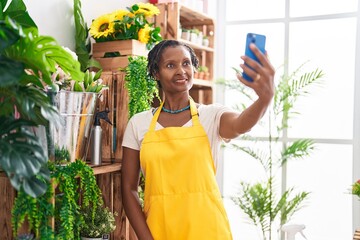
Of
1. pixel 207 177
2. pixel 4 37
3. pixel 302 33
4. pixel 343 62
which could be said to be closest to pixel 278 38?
pixel 302 33

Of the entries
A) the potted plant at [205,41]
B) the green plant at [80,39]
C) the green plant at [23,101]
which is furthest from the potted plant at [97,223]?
the potted plant at [205,41]

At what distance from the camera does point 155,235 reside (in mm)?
2023

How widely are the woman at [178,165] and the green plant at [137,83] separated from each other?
0.18 meters

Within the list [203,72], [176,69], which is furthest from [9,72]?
[203,72]

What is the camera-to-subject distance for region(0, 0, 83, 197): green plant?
4.21 feet

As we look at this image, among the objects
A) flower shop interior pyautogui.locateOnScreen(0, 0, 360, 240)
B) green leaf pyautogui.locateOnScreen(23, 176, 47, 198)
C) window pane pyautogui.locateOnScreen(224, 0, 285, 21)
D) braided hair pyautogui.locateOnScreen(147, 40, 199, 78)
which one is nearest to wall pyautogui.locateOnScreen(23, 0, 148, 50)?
flower shop interior pyautogui.locateOnScreen(0, 0, 360, 240)

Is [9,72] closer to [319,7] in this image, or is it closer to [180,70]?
[180,70]

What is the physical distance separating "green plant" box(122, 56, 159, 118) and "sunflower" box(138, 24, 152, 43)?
0.27 metres

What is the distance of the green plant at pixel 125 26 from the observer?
2527 mm

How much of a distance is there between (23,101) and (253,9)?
3.09 m

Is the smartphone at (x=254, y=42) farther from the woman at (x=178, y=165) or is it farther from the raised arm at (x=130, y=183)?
the raised arm at (x=130, y=183)

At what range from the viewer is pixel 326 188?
12.7 ft

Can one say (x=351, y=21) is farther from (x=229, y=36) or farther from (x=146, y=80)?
(x=146, y=80)

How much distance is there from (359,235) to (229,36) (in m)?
2.17
